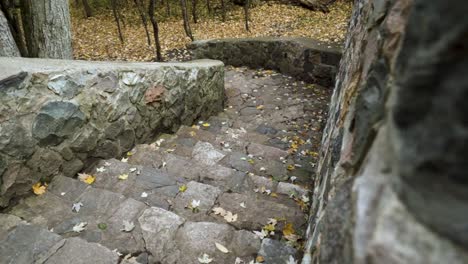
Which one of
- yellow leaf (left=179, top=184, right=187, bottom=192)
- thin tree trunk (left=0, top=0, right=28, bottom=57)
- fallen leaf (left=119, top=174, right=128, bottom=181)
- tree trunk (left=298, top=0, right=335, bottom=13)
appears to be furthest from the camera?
tree trunk (left=298, top=0, right=335, bottom=13)

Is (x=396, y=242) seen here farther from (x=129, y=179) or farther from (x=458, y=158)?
(x=129, y=179)

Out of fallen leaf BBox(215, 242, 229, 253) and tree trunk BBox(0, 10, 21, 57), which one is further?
tree trunk BBox(0, 10, 21, 57)

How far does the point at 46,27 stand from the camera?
3.97 m

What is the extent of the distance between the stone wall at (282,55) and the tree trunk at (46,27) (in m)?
4.82

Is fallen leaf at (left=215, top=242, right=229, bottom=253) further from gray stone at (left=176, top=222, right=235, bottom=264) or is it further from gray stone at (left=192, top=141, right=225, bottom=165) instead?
gray stone at (left=192, top=141, right=225, bottom=165)

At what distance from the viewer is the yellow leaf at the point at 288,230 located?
2.34 metres

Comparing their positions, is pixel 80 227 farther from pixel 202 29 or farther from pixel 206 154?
pixel 202 29

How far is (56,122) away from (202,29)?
9752 mm

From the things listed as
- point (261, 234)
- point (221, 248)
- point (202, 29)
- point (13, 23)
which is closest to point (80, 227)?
point (221, 248)

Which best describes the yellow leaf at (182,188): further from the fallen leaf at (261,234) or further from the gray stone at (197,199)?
the fallen leaf at (261,234)

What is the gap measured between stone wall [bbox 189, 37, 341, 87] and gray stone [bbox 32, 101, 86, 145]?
18.3ft

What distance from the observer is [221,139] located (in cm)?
443

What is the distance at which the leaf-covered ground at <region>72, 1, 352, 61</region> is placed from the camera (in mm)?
9984

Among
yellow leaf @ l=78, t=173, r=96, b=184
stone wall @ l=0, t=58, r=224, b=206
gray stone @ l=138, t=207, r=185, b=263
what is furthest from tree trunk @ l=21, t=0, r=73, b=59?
gray stone @ l=138, t=207, r=185, b=263
